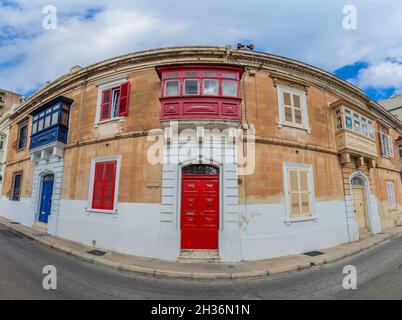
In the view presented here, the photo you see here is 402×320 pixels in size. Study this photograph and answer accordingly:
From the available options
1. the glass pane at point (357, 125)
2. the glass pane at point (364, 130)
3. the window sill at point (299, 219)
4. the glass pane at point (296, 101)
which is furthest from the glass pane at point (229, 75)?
the glass pane at point (364, 130)

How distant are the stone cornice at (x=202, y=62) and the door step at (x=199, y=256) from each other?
698 centimetres

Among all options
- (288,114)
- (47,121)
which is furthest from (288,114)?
(47,121)

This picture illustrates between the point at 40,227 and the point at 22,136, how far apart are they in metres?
7.86

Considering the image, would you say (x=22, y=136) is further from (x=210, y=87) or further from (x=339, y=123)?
(x=339, y=123)

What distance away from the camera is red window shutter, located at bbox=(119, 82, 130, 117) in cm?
820

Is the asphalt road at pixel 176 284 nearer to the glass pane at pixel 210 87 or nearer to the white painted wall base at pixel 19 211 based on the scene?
the white painted wall base at pixel 19 211

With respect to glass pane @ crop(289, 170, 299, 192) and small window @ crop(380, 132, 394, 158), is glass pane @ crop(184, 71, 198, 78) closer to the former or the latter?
glass pane @ crop(289, 170, 299, 192)

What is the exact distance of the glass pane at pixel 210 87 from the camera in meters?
7.50

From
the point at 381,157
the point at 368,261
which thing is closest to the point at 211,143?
the point at 368,261

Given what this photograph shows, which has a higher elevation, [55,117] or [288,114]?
[55,117]

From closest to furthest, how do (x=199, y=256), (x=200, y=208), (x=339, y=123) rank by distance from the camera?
(x=199, y=256) < (x=200, y=208) < (x=339, y=123)

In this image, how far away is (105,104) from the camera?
896cm
